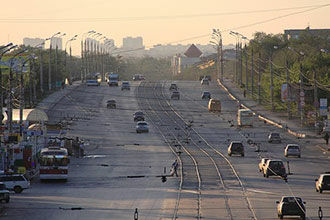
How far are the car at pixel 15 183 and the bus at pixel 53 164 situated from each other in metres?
4.40

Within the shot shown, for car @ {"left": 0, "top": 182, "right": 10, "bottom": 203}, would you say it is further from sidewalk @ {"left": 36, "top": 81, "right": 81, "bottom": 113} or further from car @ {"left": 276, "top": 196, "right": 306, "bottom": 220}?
sidewalk @ {"left": 36, "top": 81, "right": 81, "bottom": 113}

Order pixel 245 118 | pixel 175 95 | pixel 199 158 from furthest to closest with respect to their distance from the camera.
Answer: pixel 175 95 < pixel 245 118 < pixel 199 158

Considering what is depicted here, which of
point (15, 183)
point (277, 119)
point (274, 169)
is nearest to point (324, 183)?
point (274, 169)

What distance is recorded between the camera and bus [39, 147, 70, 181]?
59.2 meters

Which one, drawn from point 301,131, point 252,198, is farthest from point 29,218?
point 301,131

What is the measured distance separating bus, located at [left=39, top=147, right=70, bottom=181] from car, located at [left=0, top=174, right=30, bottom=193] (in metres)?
4.40

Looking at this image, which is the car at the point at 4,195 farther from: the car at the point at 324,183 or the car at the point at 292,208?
the car at the point at 324,183

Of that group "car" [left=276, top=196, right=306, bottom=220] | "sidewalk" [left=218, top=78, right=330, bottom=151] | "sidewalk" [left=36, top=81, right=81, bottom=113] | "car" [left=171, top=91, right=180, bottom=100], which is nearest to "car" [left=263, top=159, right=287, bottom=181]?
"car" [left=276, top=196, right=306, bottom=220]

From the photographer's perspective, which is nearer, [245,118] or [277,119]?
[245,118]

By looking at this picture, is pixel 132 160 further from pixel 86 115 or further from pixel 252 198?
pixel 86 115

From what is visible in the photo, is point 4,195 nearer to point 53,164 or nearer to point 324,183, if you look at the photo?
point 53,164

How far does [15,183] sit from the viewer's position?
5472 centimetres

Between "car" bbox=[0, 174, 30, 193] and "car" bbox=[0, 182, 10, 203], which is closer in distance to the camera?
Result: "car" bbox=[0, 182, 10, 203]

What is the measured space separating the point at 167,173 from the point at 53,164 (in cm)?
958
